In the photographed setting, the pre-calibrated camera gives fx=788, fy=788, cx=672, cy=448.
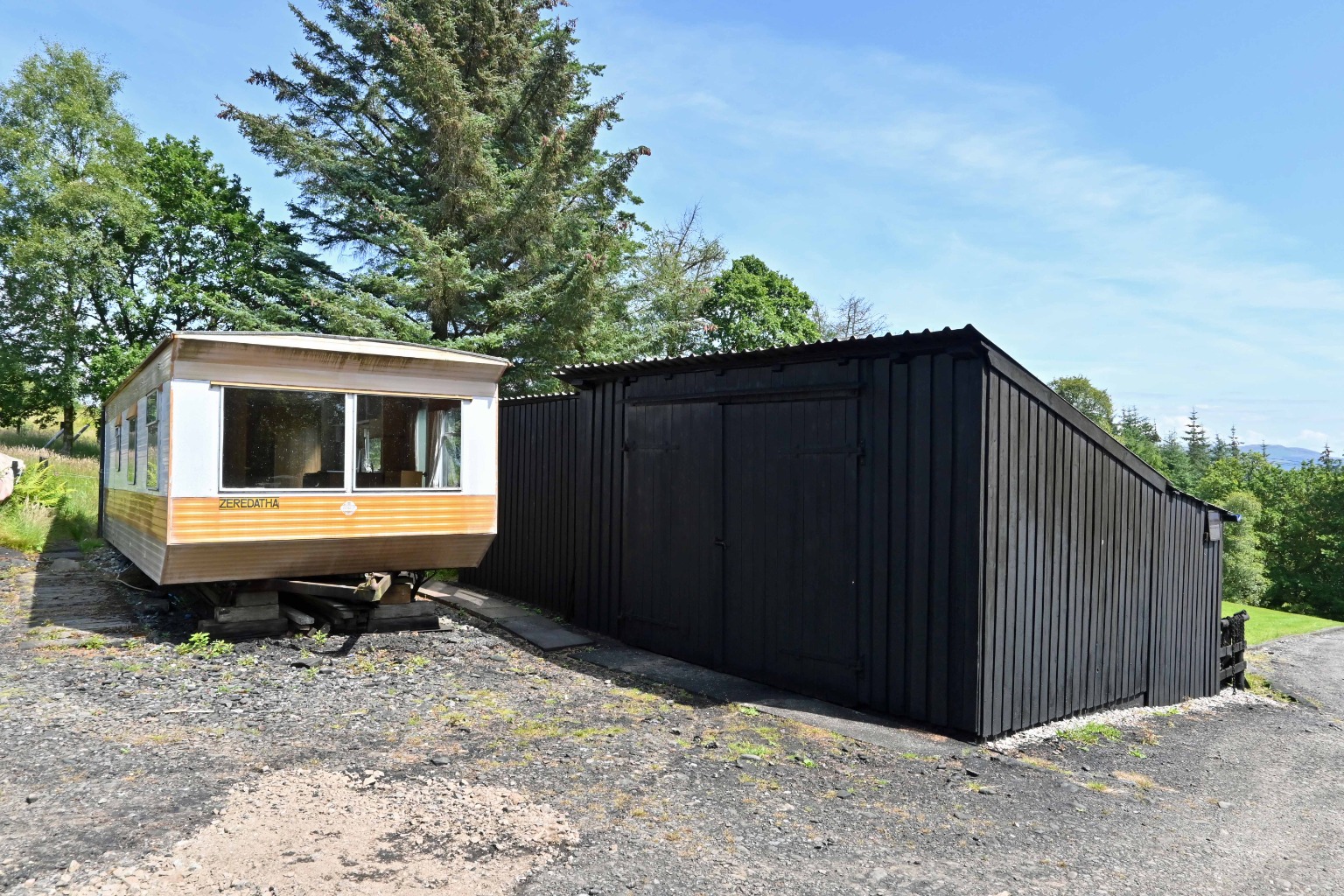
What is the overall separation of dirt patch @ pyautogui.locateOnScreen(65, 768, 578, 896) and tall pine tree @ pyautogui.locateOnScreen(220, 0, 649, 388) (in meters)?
12.8

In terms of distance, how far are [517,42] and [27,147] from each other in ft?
46.1

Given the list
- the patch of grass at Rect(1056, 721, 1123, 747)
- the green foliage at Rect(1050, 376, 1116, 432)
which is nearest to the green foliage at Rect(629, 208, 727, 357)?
the patch of grass at Rect(1056, 721, 1123, 747)

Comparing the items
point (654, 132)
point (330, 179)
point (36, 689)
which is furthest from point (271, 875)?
point (654, 132)

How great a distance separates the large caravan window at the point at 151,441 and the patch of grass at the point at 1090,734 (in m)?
8.17

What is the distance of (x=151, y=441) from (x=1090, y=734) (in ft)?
29.1

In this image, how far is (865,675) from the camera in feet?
20.3

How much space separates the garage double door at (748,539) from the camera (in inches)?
253

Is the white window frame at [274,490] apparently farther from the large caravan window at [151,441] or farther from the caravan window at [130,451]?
the caravan window at [130,451]

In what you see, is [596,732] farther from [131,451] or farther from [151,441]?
[131,451]

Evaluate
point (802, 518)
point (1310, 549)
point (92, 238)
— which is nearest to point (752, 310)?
point (92, 238)

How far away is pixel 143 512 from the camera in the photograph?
26.2ft

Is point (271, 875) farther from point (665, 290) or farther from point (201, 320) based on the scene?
point (201, 320)

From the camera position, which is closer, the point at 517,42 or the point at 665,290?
the point at 517,42

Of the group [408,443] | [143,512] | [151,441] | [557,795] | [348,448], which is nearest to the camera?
[557,795]
